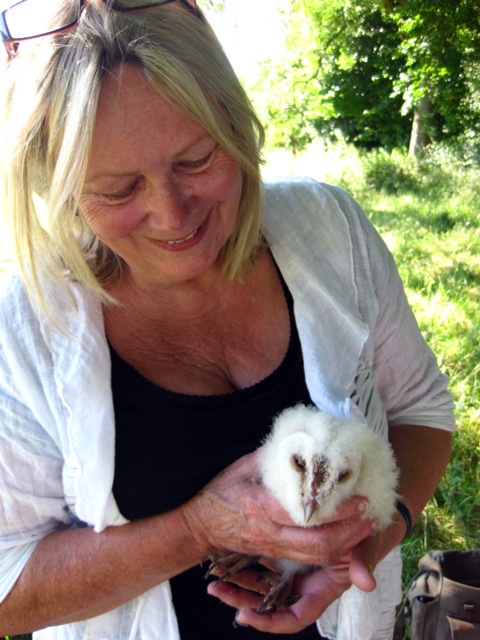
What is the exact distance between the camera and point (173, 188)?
1.36m

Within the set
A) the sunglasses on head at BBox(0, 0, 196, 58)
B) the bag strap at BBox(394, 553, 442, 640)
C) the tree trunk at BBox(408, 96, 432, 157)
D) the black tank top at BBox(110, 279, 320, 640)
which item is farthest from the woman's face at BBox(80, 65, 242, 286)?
the tree trunk at BBox(408, 96, 432, 157)

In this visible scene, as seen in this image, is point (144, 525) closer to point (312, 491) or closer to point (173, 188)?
point (312, 491)

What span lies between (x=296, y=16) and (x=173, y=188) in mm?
13753

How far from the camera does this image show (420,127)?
557 inches

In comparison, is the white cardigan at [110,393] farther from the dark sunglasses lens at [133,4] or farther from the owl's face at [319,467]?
the dark sunglasses lens at [133,4]

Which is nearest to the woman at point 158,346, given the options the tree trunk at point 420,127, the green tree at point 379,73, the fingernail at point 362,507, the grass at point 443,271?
the fingernail at point 362,507

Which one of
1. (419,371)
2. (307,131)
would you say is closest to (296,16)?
(307,131)

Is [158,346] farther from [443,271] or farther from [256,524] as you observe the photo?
[443,271]

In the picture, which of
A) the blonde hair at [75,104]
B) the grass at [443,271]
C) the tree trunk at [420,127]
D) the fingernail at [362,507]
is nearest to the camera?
the blonde hair at [75,104]

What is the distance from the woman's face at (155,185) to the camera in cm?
125

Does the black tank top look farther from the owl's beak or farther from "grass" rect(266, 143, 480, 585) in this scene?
"grass" rect(266, 143, 480, 585)

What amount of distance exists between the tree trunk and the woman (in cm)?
1320

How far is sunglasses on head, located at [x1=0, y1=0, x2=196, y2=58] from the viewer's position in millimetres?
1276

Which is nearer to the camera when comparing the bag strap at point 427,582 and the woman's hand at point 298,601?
the woman's hand at point 298,601
